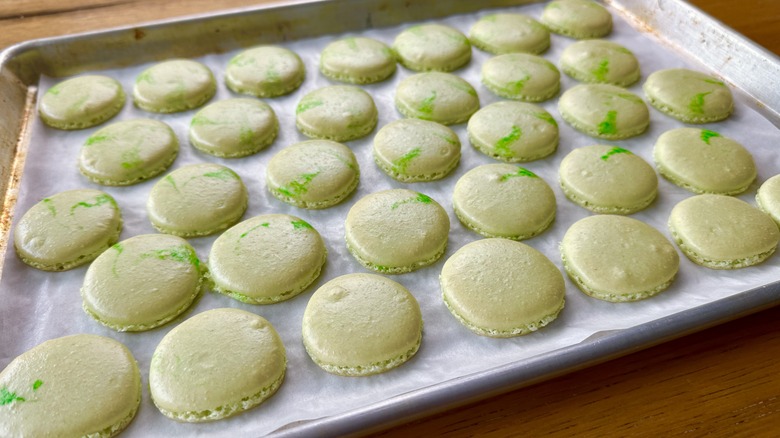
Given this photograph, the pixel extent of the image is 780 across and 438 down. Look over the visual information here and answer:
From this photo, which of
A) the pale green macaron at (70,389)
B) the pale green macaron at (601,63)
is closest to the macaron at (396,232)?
the pale green macaron at (70,389)

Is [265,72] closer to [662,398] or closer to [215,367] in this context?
[215,367]

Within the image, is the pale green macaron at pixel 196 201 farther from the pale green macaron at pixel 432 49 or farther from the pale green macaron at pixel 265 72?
the pale green macaron at pixel 432 49

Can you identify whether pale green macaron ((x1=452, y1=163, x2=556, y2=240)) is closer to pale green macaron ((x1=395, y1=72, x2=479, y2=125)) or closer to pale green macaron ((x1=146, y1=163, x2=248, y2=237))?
pale green macaron ((x1=395, y1=72, x2=479, y2=125))

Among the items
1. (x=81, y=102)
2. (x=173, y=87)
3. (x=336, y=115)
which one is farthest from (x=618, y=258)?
(x=81, y=102)

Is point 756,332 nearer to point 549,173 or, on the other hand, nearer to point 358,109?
point 549,173

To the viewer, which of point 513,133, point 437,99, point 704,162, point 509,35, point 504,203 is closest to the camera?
point 504,203

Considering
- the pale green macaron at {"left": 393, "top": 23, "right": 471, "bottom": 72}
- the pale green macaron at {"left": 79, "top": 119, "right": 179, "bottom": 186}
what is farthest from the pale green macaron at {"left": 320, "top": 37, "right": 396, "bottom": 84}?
the pale green macaron at {"left": 79, "top": 119, "right": 179, "bottom": 186}
